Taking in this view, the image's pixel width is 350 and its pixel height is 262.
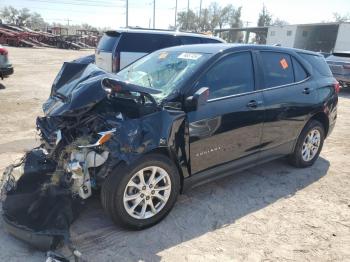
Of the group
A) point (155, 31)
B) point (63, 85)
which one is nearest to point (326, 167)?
point (63, 85)

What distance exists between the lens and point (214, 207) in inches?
155

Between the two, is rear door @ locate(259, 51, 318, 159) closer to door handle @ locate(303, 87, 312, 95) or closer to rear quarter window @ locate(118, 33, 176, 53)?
door handle @ locate(303, 87, 312, 95)

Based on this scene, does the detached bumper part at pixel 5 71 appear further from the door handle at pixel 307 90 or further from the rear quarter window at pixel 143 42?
the door handle at pixel 307 90

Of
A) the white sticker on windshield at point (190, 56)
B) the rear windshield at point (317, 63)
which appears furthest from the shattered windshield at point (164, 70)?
the rear windshield at point (317, 63)

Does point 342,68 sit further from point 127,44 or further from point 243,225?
point 243,225

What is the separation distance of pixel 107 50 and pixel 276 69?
17.5ft

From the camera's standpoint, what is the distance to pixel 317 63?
5227 mm

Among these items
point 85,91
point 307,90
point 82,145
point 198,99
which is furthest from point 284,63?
point 82,145

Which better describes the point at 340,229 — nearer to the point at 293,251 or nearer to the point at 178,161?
the point at 293,251

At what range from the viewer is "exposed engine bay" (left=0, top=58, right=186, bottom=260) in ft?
10.2

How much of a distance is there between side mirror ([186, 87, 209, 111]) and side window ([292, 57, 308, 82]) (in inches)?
75.5

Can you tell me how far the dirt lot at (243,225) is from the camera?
10.3ft

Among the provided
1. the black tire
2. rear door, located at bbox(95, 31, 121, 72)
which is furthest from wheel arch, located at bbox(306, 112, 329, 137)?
rear door, located at bbox(95, 31, 121, 72)

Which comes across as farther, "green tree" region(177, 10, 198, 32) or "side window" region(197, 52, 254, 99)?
"green tree" region(177, 10, 198, 32)
